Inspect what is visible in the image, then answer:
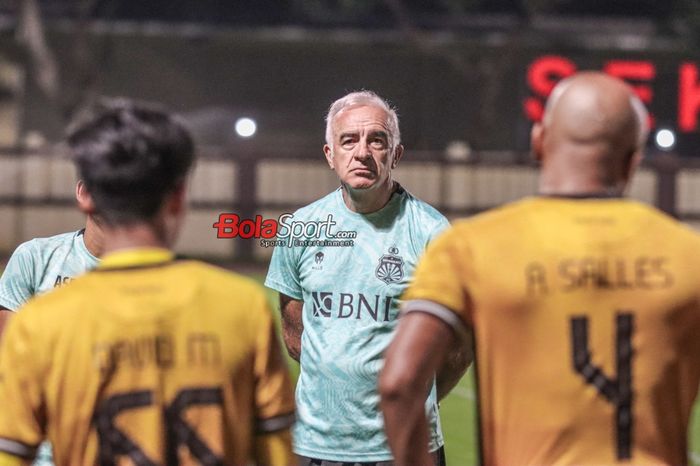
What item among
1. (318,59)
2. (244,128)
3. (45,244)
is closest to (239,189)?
(244,128)

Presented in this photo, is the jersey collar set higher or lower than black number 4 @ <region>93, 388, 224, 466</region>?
higher

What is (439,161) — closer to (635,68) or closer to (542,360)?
(635,68)

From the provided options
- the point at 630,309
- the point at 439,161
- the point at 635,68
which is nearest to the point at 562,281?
the point at 630,309

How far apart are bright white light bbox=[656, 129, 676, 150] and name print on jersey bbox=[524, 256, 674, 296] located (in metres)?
28.0

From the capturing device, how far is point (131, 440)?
3.13 m

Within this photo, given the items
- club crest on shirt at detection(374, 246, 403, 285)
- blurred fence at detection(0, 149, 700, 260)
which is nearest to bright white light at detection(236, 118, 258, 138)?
blurred fence at detection(0, 149, 700, 260)

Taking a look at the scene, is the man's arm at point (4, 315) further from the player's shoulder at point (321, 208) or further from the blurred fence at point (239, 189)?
the blurred fence at point (239, 189)

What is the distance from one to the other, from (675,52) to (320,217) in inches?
1237

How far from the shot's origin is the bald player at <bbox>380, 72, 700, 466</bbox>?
10.6ft

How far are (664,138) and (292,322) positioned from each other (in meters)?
25.9

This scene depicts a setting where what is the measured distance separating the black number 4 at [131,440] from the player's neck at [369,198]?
9.00 feet

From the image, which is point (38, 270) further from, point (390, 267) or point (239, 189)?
point (239, 189)

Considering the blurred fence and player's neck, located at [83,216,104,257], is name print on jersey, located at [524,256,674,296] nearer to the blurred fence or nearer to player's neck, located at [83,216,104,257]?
player's neck, located at [83,216,104,257]

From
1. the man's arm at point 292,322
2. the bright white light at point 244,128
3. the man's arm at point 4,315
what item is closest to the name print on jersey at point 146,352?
the man's arm at point 4,315
